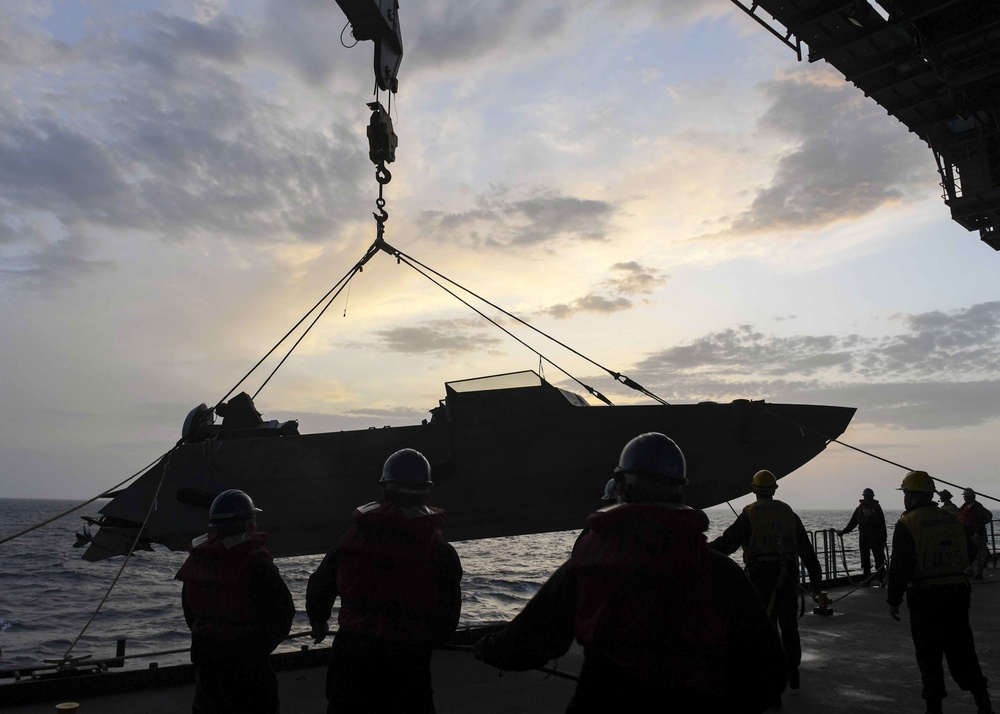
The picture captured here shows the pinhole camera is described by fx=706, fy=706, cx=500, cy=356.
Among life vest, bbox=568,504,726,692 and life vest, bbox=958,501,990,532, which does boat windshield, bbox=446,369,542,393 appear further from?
life vest, bbox=958,501,990,532

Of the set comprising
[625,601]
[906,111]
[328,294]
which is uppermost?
[906,111]

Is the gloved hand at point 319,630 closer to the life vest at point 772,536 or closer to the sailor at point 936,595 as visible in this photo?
the life vest at point 772,536

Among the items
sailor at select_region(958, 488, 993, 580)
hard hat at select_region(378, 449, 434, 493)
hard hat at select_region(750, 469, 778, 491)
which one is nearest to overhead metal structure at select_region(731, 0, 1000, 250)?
sailor at select_region(958, 488, 993, 580)

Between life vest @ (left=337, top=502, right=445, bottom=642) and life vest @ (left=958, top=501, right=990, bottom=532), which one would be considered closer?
life vest @ (left=337, top=502, right=445, bottom=642)

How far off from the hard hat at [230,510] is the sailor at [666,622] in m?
2.69

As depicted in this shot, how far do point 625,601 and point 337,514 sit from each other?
9.96m

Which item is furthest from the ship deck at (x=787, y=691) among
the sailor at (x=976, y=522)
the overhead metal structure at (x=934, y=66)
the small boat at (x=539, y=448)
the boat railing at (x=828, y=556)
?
the overhead metal structure at (x=934, y=66)

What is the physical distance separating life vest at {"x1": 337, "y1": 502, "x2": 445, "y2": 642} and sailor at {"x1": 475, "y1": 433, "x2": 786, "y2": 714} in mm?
1470

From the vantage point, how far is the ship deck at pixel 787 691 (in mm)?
6020

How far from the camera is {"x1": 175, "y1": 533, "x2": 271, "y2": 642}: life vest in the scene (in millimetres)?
4020

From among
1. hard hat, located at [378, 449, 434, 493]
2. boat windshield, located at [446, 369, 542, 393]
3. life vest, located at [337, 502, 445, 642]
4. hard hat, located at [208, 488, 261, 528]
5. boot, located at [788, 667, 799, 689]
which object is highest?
boat windshield, located at [446, 369, 542, 393]

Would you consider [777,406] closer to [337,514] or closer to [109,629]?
[337,514]

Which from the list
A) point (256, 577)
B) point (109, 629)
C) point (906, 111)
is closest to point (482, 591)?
point (109, 629)

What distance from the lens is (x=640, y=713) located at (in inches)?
82.6
